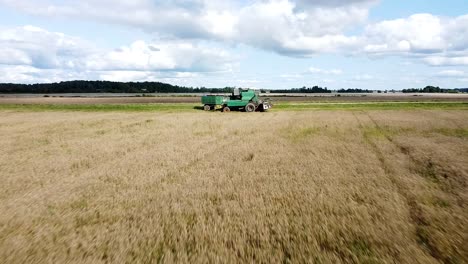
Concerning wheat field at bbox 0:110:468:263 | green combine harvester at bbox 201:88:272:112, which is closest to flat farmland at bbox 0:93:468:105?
green combine harvester at bbox 201:88:272:112

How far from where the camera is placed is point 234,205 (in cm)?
663

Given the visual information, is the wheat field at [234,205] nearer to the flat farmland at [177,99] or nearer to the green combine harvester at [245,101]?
the green combine harvester at [245,101]

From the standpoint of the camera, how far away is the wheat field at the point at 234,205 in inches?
190

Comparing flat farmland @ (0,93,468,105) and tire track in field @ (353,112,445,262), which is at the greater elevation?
tire track in field @ (353,112,445,262)

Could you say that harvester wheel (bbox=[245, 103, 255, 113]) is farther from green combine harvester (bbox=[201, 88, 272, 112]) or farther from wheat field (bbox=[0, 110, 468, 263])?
wheat field (bbox=[0, 110, 468, 263])

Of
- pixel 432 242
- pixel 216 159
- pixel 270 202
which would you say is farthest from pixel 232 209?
pixel 216 159

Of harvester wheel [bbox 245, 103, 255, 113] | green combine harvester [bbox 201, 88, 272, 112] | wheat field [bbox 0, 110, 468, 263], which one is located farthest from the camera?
green combine harvester [bbox 201, 88, 272, 112]

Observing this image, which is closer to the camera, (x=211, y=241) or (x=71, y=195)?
(x=211, y=241)

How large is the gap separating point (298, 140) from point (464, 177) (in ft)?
25.6

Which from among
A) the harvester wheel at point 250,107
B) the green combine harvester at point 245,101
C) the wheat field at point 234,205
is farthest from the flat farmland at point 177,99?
the wheat field at point 234,205

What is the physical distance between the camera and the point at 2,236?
5.49 metres

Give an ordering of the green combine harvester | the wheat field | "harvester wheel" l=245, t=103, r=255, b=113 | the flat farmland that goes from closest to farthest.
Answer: the wheat field → "harvester wheel" l=245, t=103, r=255, b=113 → the green combine harvester → the flat farmland

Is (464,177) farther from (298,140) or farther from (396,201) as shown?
(298,140)

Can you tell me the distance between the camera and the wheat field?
4.84 meters
